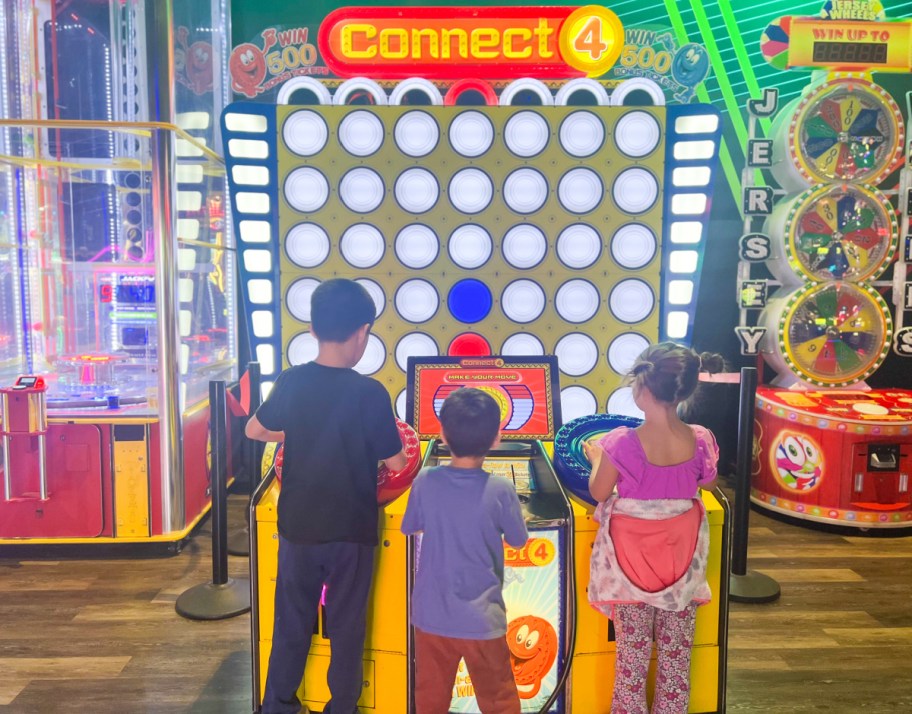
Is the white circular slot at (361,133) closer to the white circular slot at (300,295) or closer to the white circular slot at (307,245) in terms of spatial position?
the white circular slot at (307,245)

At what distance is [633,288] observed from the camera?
9.28 ft

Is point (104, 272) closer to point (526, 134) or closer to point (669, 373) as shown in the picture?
point (526, 134)

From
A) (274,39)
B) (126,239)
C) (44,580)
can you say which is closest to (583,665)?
(274,39)

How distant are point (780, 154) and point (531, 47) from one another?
9.25 ft

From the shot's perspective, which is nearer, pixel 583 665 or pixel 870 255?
pixel 583 665

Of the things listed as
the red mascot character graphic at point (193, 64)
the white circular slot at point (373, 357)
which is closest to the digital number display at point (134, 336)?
the red mascot character graphic at point (193, 64)

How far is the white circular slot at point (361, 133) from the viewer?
2.77 metres

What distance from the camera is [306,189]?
2.78 m

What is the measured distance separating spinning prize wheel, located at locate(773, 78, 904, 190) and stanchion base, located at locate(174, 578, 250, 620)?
164 inches

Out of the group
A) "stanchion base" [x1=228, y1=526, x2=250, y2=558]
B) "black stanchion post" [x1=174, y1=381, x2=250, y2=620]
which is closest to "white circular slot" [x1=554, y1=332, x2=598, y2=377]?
"black stanchion post" [x1=174, y1=381, x2=250, y2=620]

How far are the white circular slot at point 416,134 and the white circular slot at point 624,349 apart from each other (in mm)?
1048

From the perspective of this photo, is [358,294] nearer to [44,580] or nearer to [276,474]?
[276,474]

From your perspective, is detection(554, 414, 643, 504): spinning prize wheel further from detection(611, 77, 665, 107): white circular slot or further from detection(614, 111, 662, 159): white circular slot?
detection(611, 77, 665, 107): white circular slot

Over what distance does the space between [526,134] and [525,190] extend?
211 mm
